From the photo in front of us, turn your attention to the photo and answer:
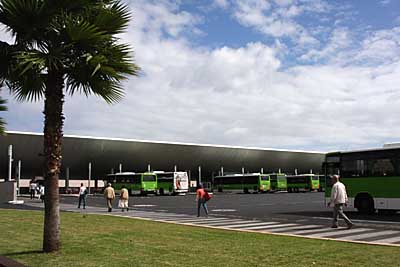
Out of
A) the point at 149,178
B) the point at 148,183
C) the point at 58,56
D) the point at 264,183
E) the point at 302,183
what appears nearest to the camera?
the point at 58,56

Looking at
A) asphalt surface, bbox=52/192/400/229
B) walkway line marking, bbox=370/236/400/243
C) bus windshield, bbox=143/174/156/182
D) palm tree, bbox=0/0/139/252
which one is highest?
palm tree, bbox=0/0/139/252

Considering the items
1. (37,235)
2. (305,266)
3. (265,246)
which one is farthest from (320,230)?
(37,235)

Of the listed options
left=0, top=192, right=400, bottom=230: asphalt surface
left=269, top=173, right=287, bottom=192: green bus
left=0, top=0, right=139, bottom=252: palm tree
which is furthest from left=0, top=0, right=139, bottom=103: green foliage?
left=269, top=173, right=287, bottom=192: green bus

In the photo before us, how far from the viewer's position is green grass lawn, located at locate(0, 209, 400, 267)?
8.24m

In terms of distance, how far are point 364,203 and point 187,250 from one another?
14.0 meters

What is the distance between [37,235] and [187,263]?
217 inches

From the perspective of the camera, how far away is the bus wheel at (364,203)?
69.6ft

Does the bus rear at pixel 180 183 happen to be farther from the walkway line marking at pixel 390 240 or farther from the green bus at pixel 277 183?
the walkway line marking at pixel 390 240

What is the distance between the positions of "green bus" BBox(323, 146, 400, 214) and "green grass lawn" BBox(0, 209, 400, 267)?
9.90 meters

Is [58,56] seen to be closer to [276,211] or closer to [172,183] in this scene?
[276,211]

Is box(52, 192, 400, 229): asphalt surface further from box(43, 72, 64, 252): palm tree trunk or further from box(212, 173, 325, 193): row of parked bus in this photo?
box(212, 173, 325, 193): row of parked bus

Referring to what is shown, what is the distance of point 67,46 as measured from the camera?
28.6ft

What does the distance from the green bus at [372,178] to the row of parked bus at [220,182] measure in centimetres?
3412

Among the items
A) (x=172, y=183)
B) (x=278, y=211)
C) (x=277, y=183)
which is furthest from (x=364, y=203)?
(x=277, y=183)
